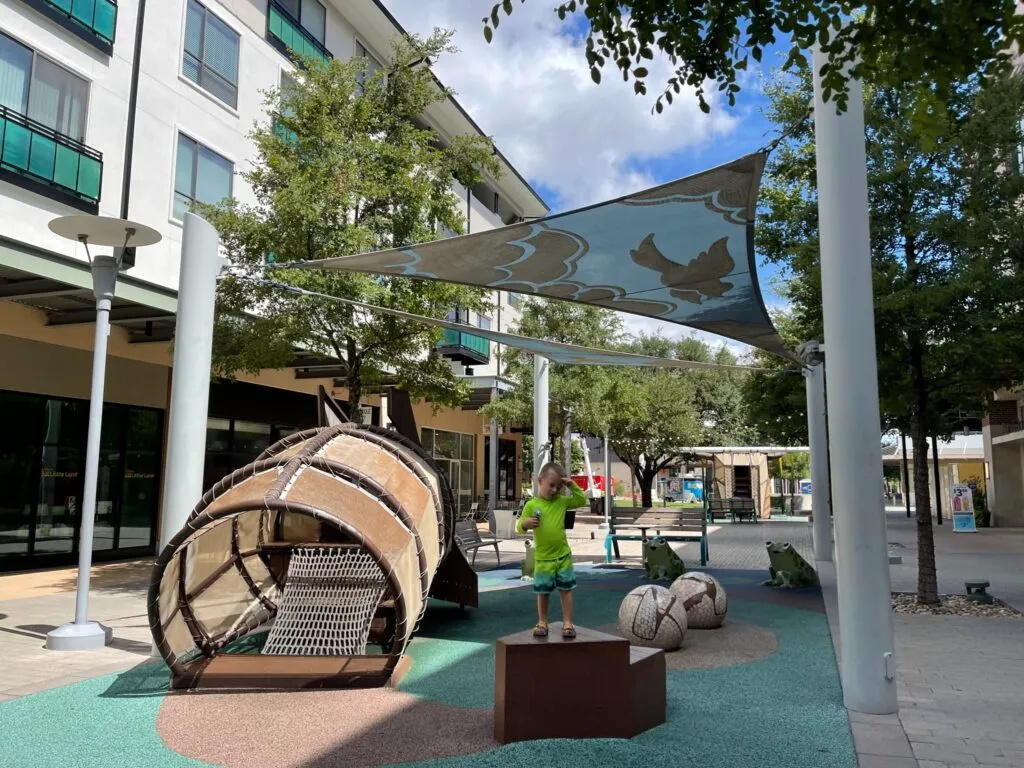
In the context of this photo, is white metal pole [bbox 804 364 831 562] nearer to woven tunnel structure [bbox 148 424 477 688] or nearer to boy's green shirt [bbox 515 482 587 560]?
woven tunnel structure [bbox 148 424 477 688]

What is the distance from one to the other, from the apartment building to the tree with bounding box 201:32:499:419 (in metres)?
1.64

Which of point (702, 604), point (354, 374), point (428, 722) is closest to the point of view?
point (428, 722)

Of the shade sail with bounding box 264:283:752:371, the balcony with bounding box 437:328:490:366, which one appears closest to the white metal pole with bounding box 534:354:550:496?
the shade sail with bounding box 264:283:752:371

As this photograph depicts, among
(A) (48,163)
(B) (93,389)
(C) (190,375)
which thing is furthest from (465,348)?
(C) (190,375)

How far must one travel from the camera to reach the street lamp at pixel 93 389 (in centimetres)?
740

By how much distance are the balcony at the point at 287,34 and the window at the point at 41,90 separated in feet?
17.4

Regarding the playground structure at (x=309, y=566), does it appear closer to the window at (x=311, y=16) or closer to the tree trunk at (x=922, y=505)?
the tree trunk at (x=922, y=505)

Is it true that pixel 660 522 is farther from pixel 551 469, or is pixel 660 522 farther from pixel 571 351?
pixel 551 469

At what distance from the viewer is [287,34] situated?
17.9m

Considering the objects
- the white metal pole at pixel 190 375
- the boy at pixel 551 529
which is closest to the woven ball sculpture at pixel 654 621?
the boy at pixel 551 529

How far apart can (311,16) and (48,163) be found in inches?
356

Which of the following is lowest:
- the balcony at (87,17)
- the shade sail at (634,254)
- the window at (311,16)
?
the shade sail at (634,254)

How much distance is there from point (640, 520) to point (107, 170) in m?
10.8

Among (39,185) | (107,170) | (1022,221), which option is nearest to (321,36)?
(107,170)
